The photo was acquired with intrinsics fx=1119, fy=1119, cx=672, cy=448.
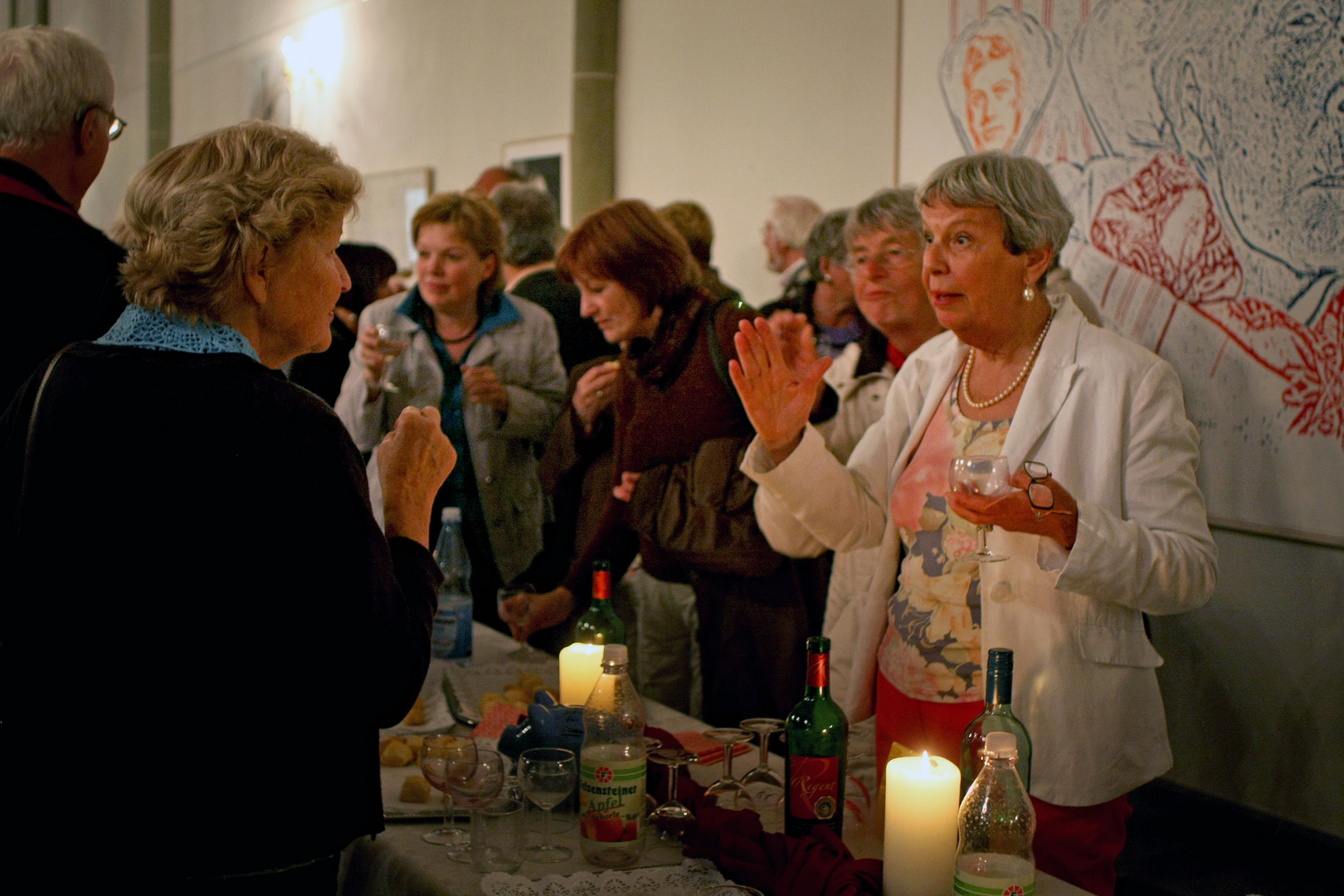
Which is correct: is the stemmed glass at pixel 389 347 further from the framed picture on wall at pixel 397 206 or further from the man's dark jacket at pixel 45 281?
the framed picture on wall at pixel 397 206

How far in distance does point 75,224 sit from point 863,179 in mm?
3409

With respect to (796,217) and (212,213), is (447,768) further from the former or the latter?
(796,217)

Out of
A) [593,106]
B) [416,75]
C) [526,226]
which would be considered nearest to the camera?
[526,226]

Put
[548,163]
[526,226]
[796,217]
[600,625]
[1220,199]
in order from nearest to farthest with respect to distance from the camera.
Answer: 1. [600,625]
2. [1220,199]
3. [526,226]
4. [796,217]
5. [548,163]

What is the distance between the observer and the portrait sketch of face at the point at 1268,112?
2693 millimetres

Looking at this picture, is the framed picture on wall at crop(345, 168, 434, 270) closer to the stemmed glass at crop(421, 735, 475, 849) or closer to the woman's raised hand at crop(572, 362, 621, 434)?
the woman's raised hand at crop(572, 362, 621, 434)

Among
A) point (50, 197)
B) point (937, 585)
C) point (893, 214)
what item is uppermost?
point (893, 214)

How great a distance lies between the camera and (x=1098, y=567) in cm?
158

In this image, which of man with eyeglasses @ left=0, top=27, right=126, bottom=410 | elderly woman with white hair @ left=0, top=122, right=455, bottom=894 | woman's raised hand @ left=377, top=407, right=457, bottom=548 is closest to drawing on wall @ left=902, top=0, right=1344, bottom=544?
woman's raised hand @ left=377, top=407, right=457, bottom=548

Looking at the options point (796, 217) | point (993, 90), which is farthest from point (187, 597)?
point (796, 217)

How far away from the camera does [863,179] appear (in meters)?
4.64

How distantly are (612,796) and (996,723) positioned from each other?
1.60 feet

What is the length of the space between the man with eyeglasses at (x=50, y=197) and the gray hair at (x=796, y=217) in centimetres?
310

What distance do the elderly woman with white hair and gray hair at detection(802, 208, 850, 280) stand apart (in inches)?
90.1
